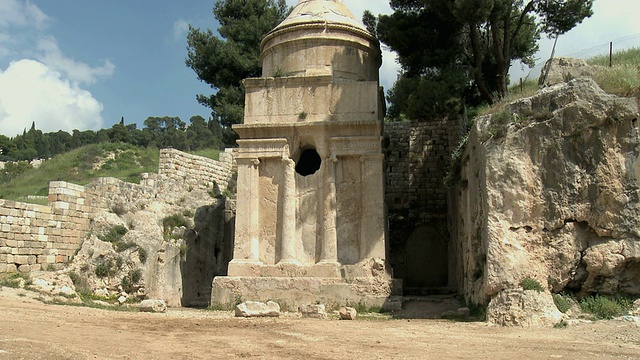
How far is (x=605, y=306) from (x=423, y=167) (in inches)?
458

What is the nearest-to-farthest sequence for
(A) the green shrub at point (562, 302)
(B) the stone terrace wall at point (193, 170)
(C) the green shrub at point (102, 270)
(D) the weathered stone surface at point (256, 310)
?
(A) the green shrub at point (562, 302) → (D) the weathered stone surface at point (256, 310) → (C) the green shrub at point (102, 270) → (B) the stone terrace wall at point (193, 170)

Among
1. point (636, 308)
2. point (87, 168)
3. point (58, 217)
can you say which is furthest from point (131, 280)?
point (636, 308)

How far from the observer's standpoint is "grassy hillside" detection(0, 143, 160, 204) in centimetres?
2178

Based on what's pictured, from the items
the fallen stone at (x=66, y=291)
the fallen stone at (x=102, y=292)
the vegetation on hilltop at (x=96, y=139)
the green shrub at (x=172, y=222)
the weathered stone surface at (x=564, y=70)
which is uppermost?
the vegetation on hilltop at (x=96, y=139)

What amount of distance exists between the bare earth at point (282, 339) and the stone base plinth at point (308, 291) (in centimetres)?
264

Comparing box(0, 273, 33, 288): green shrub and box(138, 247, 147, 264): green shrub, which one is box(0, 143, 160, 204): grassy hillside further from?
box(0, 273, 33, 288): green shrub

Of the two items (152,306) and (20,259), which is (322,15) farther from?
(20,259)

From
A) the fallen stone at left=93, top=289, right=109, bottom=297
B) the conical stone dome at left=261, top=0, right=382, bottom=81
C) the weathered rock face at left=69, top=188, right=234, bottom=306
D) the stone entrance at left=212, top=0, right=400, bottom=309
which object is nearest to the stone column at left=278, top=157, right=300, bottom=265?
the stone entrance at left=212, top=0, right=400, bottom=309

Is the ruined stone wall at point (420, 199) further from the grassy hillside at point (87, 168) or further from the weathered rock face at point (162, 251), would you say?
the grassy hillside at point (87, 168)

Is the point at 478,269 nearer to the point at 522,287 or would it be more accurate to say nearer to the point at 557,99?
the point at 522,287

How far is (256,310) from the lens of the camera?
41.9 ft

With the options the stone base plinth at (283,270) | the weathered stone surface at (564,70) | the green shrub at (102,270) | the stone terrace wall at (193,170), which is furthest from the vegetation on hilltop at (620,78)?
the stone terrace wall at (193,170)

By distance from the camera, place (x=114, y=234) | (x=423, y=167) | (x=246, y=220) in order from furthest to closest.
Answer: (x=423, y=167) → (x=114, y=234) → (x=246, y=220)

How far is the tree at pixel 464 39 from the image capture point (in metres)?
17.7
